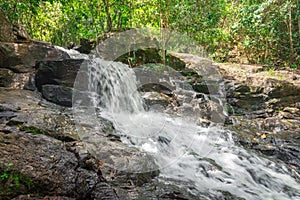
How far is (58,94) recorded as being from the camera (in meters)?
5.52

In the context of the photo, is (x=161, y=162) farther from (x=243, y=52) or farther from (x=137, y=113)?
(x=243, y=52)

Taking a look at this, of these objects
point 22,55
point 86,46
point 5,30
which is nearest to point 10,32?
point 5,30

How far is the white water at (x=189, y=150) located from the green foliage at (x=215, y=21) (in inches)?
190

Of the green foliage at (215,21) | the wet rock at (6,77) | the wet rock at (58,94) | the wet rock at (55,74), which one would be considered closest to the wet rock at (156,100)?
the wet rock at (55,74)

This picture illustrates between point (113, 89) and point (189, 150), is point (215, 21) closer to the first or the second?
point (113, 89)

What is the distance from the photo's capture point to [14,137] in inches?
111

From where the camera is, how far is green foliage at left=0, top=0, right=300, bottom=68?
10.1 m

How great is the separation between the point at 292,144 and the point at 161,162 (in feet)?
12.0

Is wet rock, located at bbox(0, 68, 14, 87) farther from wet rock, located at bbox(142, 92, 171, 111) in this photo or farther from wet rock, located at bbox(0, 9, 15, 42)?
wet rock, located at bbox(142, 92, 171, 111)

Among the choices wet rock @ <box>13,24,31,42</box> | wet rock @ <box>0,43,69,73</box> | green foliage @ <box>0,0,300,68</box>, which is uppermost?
green foliage @ <box>0,0,300,68</box>

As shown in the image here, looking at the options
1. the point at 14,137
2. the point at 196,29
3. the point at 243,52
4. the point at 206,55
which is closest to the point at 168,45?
the point at 196,29

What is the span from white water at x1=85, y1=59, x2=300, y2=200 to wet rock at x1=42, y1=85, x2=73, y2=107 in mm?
753

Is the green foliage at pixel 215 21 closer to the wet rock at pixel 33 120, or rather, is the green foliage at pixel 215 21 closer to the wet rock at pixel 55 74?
the wet rock at pixel 55 74

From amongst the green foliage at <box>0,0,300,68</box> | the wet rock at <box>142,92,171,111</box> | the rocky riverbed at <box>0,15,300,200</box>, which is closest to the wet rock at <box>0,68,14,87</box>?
the rocky riverbed at <box>0,15,300,200</box>
